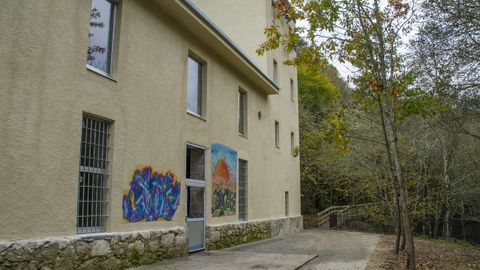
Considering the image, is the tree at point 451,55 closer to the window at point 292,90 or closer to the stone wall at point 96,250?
the stone wall at point 96,250

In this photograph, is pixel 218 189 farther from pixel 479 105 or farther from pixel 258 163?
pixel 479 105

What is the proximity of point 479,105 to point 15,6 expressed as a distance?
10811 mm

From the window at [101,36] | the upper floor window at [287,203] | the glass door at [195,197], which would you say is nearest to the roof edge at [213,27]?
the window at [101,36]

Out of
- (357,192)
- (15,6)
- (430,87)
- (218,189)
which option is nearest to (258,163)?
(218,189)

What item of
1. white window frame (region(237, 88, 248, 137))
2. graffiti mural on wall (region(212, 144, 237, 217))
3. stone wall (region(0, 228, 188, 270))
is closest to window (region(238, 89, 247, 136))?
white window frame (region(237, 88, 248, 137))

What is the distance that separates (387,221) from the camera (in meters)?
25.4

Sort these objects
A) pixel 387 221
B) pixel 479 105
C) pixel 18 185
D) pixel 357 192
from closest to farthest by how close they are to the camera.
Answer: pixel 18 185
pixel 479 105
pixel 387 221
pixel 357 192

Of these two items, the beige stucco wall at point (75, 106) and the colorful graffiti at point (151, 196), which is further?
the colorful graffiti at point (151, 196)

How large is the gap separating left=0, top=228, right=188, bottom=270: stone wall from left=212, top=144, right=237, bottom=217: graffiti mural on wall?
8.58 ft

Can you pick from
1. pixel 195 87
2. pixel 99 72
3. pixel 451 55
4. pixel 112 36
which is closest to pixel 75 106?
pixel 99 72

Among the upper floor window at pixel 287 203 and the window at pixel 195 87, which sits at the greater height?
the window at pixel 195 87

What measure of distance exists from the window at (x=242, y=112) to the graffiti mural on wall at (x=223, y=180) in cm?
170

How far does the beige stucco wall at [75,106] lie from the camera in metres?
7.01

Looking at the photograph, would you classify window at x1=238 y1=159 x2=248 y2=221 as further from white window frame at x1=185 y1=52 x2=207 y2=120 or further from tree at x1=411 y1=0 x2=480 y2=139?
tree at x1=411 y1=0 x2=480 y2=139
